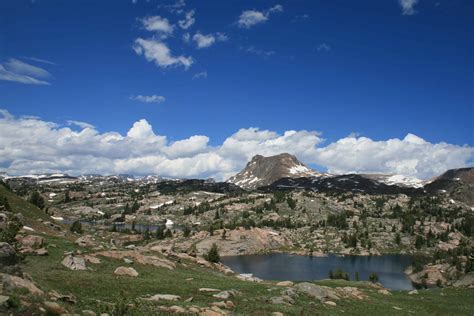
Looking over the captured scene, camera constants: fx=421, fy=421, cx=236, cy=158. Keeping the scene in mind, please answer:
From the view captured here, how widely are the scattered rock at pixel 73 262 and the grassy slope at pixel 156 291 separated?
0.78m

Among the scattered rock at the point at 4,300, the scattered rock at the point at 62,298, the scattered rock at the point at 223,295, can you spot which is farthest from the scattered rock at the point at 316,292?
the scattered rock at the point at 4,300

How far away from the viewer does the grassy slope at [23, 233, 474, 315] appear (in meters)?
34.3

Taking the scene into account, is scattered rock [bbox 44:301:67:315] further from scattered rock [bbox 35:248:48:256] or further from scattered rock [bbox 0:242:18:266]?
scattered rock [bbox 35:248:48:256]

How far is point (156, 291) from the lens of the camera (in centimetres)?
3903

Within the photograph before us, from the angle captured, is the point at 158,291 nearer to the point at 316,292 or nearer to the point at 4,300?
the point at 316,292

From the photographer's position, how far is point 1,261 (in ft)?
88.5

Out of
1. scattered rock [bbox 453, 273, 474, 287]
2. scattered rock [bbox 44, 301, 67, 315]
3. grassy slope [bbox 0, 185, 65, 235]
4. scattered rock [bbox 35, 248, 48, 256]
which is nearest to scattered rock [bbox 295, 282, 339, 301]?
scattered rock [bbox 35, 248, 48, 256]

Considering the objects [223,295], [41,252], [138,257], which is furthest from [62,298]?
[138,257]

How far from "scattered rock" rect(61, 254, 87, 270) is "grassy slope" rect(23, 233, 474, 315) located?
0.78 meters

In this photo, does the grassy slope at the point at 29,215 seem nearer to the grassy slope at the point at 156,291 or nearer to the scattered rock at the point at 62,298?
the grassy slope at the point at 156,291

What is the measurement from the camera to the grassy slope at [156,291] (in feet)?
112

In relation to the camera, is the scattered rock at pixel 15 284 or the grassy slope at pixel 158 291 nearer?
the scattered rock at pixel 15 284

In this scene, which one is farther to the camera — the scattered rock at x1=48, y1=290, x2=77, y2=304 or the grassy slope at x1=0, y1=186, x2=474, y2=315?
the grassy slope at x1=0, y1=186, x2=474, y2=315

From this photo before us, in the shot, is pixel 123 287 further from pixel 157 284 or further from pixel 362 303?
pixel 362 303
